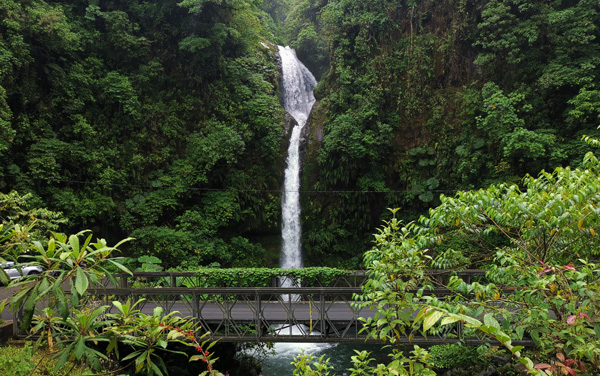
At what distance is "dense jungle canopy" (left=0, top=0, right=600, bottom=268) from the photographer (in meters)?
14.0

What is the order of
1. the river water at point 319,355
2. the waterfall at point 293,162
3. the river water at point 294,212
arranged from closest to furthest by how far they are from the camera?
the river water at point 319,355 < the river water at point 294,212 < the waterfall at point 293,162

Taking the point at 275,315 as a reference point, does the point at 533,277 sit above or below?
above

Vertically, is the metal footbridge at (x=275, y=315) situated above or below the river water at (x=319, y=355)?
above

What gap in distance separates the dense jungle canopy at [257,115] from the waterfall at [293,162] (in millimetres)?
544

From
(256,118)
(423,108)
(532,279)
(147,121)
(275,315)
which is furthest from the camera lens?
(256,118)

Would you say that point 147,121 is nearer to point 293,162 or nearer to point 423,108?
point 293,162

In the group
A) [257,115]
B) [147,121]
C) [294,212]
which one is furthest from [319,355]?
[147,121]

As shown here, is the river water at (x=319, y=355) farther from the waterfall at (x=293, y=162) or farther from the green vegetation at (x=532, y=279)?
the green vegetation at (x=532, y=279)

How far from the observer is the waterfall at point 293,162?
17828 millimetres

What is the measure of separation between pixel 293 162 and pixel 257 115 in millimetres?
3031

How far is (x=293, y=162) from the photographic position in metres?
19.0

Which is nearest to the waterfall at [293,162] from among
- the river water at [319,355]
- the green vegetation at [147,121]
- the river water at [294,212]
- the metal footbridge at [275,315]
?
the river water at [294,212]

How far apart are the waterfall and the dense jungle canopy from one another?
0.54 meters

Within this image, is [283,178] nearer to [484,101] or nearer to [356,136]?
[356,136]
